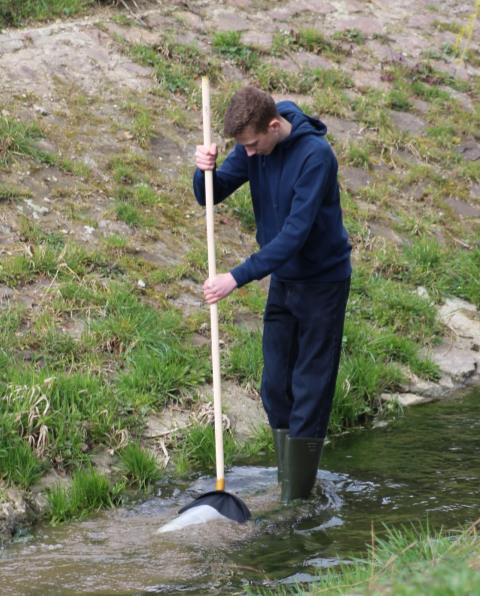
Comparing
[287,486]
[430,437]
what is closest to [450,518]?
[287,486]

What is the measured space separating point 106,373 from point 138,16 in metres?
5.93

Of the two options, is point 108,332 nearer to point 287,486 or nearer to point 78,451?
point 78,451

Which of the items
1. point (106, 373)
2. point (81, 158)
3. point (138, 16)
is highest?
point (138, 16)

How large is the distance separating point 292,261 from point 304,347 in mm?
507

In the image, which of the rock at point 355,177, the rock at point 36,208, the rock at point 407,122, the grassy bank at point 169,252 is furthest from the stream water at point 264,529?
the rock at point 407,122

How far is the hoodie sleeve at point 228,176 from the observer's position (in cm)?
592

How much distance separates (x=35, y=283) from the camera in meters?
7.81

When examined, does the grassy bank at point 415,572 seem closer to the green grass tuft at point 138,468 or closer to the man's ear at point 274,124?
the green grass tuft at point 138,468

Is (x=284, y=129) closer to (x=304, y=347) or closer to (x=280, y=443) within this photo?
(x=304, y=347)

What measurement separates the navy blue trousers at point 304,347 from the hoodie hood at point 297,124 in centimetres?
82

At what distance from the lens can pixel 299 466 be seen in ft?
19.8

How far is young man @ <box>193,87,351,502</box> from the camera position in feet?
17.7

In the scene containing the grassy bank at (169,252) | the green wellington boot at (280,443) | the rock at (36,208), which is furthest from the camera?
the rock at (36,208)

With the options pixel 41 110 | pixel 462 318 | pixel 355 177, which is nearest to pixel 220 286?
pixel 462 318
